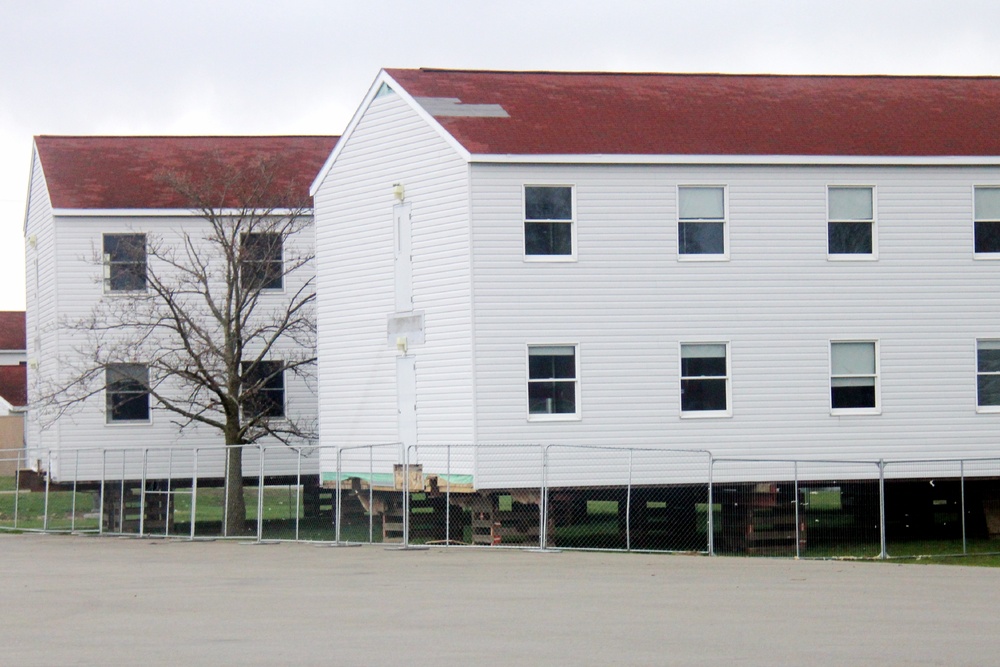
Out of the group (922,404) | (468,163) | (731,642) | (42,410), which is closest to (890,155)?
(922,404)

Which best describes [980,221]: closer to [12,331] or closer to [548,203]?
[548,203]

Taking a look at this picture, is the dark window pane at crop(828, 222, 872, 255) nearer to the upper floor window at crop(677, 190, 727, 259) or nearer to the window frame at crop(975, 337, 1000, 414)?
the upper floor window at crop(677, 190, 727, 259)

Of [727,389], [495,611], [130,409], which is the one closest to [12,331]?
[130,409]

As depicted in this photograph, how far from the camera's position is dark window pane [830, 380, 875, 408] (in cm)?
3019

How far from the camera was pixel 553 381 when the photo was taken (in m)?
28.9

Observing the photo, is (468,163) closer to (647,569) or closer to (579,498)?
(579,498)

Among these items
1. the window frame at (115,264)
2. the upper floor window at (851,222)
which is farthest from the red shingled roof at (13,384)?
the upper floor window at (851,222)

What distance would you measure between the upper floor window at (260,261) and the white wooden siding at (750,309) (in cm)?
823

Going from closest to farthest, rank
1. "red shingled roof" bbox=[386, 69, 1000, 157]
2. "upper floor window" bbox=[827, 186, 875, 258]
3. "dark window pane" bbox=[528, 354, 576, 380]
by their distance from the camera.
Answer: "dark window pane" bbox=[528, 354, 576, 380]
"red shingled roof" bbox=[386, 69, 1000, 157]
"upper floor window" bbox=[827, 186, 875, 258]

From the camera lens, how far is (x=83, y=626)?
52.2ft

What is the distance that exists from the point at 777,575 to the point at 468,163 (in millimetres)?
11310

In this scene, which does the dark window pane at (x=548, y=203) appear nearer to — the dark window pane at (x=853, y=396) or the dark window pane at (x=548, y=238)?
the dark window pane at (x=548, y=238)

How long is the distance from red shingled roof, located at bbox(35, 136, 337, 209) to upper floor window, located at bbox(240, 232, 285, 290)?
52.2 inches

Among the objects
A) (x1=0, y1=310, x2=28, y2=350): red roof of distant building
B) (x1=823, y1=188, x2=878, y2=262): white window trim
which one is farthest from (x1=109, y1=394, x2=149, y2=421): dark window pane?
(x1=0, y1=310, x2=28, y2=350): red roof of distant building
